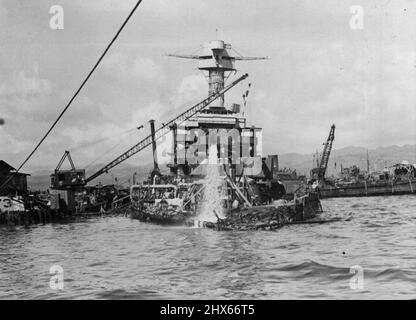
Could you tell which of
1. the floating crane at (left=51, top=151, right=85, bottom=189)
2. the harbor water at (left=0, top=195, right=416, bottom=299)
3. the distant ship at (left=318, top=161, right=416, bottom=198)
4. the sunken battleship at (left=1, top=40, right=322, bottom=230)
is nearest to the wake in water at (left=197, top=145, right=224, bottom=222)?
the sunken battleship at (left=1, top=40, right=322, bottom=230)

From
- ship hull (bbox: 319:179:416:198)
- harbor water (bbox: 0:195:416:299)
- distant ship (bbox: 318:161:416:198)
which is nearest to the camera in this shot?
harbor water (bbox: 0:195:416:299)

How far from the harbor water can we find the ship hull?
61.7m

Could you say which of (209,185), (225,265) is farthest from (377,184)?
(225,265)

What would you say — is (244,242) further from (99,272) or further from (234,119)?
(234,119)

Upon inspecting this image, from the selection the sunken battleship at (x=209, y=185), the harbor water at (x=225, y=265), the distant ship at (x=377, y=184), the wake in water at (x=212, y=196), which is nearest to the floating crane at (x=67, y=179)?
the sunken battleship at (x=209, y=185)

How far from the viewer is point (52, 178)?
253 feet

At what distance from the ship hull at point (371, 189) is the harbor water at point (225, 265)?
6166 centimetres

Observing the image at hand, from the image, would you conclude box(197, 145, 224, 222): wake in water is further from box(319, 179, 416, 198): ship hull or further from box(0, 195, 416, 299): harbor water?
box(319, 179, 416, 198): ship hull

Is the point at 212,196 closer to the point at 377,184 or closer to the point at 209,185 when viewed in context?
the point at 209,185

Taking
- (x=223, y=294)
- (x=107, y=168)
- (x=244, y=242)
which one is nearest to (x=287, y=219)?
(x=244, y=242)

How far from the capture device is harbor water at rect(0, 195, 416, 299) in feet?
60.8

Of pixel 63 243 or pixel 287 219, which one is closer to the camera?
pixel 63 243

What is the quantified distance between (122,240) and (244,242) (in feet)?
37.1
